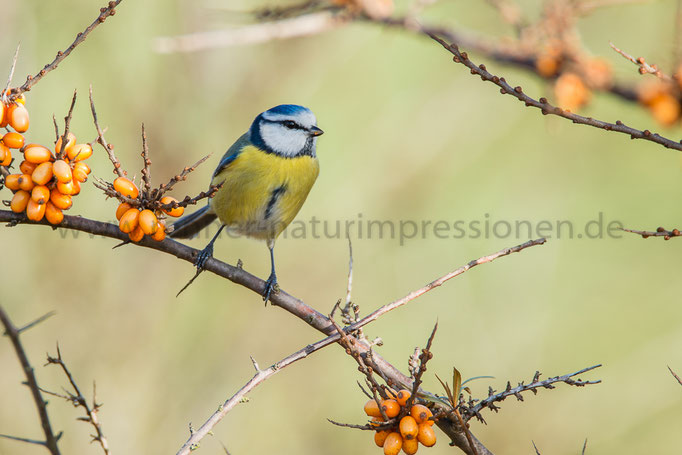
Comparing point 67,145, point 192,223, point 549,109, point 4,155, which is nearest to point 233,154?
point 192,223

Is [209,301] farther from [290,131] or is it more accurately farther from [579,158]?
[579,158]

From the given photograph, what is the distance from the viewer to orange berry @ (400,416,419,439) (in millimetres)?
1588

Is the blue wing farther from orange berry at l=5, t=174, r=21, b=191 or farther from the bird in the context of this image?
orange berry at l=5, t=174, r=21, b=191

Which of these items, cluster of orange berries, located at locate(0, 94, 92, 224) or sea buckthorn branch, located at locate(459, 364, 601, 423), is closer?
sea buckthorn branch, located at locate(459, 364, 601, 423)

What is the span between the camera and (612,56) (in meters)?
6.34

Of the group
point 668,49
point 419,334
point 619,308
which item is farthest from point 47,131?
point 619,308

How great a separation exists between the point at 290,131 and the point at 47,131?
2.58 meters

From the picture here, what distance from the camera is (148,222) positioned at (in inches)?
74.6

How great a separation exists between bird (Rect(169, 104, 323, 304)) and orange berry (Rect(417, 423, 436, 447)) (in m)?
2.04

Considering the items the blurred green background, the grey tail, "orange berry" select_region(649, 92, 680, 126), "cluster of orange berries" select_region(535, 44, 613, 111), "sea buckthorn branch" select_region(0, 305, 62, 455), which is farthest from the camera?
the blurred green background

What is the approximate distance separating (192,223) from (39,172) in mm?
2327

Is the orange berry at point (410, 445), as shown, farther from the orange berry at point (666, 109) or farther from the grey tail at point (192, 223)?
the grey tail at point (192, 223)

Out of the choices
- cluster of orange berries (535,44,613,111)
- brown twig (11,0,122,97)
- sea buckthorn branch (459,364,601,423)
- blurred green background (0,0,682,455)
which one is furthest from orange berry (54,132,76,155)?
blurred green background (0,0,682,455)

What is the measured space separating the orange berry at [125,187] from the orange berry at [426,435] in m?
1.15
